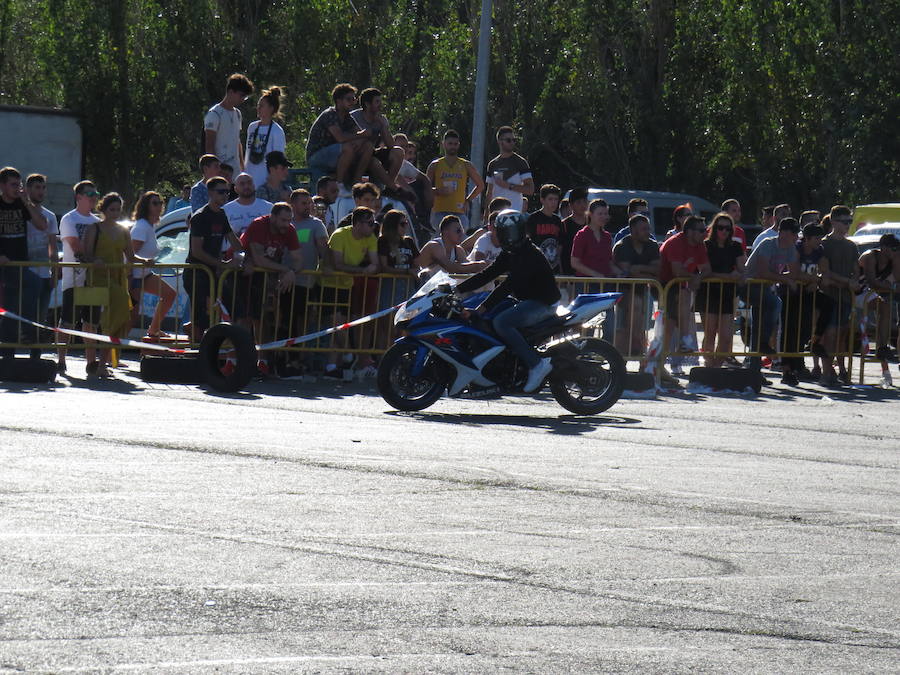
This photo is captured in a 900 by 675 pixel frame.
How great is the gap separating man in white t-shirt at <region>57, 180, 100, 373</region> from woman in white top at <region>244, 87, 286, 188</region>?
195 cm

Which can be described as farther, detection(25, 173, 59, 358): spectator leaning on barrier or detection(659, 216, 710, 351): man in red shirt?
detection(659, 216, 710, 351): man in red shirt

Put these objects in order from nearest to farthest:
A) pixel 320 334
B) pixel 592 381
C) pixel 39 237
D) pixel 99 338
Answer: pixel 592 381 < pixel 99 338 < pixel 320 334 < pixel 39 237

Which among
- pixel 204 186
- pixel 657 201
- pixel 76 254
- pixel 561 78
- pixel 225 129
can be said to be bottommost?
pixel 76 254

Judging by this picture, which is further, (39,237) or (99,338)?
(39,237)

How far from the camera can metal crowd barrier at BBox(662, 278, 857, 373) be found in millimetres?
17297

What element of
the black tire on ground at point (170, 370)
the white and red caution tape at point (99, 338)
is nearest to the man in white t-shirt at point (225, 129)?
the white and red caution tape at point (99, 338)

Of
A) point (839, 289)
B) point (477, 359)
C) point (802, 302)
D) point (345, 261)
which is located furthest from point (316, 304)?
point (839, 289)

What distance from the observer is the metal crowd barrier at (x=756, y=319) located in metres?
17.3

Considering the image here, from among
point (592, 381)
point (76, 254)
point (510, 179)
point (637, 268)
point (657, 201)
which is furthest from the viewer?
point (657, 201)

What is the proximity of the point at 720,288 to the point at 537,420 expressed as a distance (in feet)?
15.4

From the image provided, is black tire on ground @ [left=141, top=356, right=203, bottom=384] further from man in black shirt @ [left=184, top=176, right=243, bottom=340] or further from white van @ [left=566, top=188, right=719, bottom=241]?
white van @ [left=566, top=188, right=719, bottom=241]

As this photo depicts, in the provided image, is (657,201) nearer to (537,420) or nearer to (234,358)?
(234,358)

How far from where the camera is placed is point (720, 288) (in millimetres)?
17625

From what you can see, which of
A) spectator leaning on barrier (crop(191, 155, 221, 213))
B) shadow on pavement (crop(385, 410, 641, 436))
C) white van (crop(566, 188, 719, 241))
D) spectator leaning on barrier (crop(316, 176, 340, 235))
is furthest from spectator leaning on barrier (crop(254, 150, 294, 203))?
white van (crop(566, 188, 719, 241))
